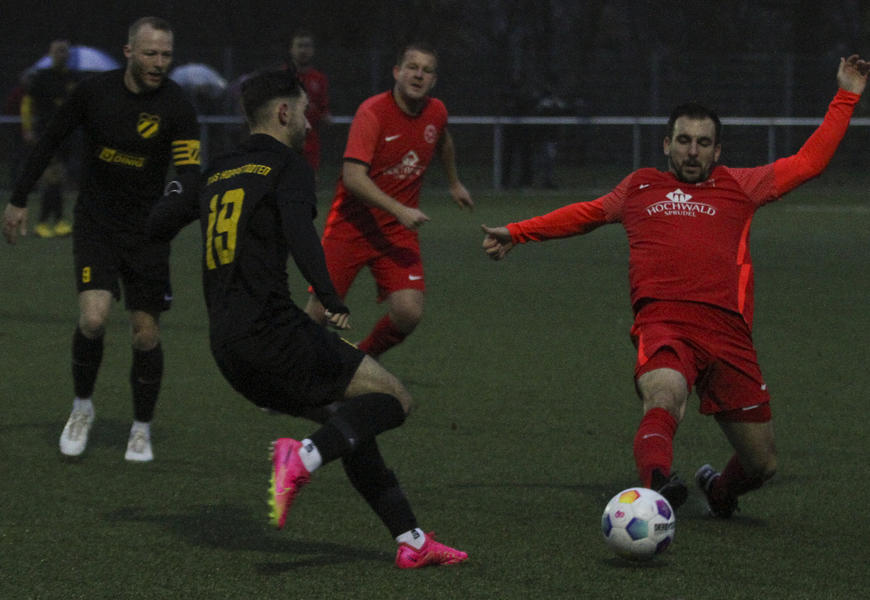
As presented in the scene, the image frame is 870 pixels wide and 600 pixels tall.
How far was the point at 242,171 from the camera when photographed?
187 inches

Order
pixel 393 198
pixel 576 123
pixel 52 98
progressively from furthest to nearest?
pixel 576 123
pixel 52 98
pixel 393 198

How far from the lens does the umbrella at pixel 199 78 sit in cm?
2795

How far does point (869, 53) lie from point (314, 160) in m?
21.4

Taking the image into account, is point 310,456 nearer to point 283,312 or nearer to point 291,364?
point 291,364

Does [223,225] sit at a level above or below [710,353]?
above

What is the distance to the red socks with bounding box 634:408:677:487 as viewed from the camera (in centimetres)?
481

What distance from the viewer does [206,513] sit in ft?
18.6

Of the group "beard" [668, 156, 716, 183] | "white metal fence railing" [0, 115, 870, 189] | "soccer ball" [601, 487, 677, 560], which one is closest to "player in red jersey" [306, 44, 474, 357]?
"beard" [668, 156, 716, 183]

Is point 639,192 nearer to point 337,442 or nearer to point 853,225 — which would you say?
point 337,442

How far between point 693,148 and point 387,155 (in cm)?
297

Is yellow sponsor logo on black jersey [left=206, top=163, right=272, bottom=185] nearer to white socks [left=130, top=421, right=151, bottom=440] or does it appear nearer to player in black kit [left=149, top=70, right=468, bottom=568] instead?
player in black kit [left=149, top=70, right=468, bottom=568]

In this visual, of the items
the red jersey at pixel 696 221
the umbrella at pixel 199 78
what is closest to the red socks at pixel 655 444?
the red jersey at pixel 696 221

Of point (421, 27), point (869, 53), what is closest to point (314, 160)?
point (421, 27)


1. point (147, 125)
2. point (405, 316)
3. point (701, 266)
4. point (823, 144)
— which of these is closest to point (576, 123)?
point (405, 316)
